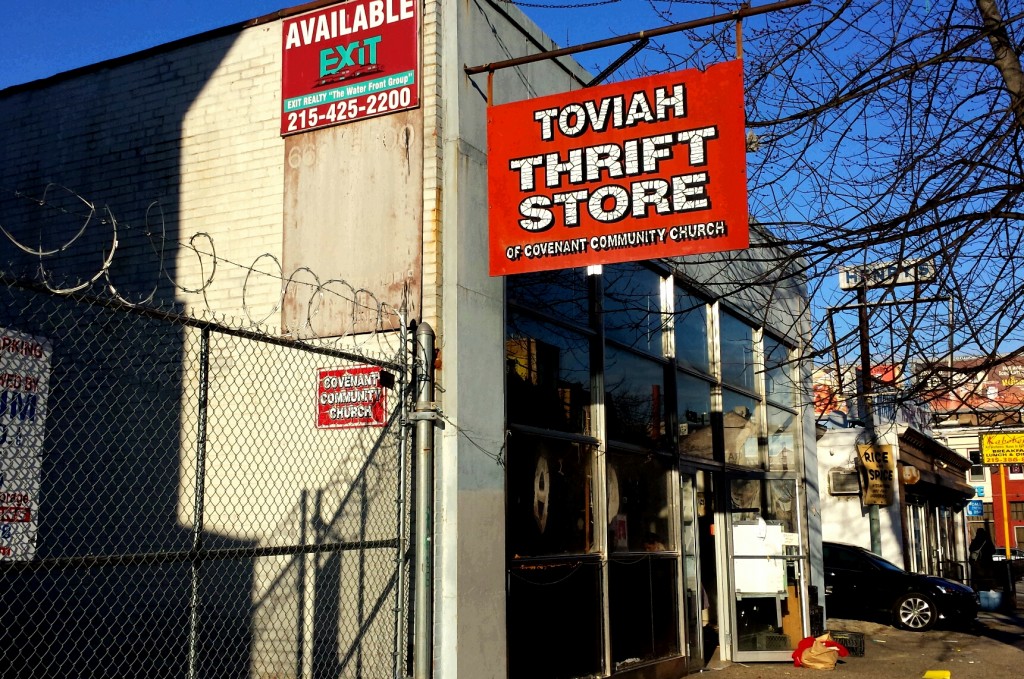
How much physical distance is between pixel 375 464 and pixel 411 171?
7.71ft

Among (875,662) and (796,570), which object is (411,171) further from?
(875,662)

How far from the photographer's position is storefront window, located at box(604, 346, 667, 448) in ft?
34.9

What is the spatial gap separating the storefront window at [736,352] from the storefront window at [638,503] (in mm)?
2918

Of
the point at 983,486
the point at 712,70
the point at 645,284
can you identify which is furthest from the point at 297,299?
the point at 983,486

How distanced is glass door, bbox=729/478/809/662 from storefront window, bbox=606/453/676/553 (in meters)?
2.30

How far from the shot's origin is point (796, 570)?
570 inches

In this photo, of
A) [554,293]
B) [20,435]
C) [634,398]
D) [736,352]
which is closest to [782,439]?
[736,352]

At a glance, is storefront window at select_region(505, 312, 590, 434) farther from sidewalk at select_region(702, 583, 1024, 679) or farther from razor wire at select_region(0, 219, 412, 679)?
sidewalk at select_region(702, 583, 1024, 679)

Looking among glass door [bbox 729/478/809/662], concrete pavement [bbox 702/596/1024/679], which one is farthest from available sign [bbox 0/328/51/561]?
glass door [bbox 729/478/809/662]

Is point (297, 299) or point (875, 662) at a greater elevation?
point (297, 299)

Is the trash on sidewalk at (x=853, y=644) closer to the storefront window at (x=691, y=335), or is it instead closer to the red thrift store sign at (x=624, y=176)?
the storefront window at (x=691, y=335)

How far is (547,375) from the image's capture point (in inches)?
368

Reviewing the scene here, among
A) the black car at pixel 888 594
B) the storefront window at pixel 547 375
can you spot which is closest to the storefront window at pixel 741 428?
the storefront window at pixel 547 375

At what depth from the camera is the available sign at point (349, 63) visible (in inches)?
330
